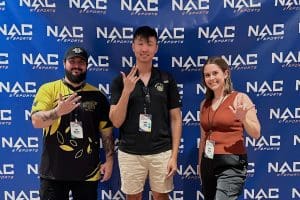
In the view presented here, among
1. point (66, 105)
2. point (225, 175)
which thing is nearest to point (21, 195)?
point (66, 105)

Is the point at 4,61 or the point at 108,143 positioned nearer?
the point at 108,143

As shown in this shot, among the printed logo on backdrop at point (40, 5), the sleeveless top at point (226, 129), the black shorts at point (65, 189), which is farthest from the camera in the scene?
the printed logo on backdrop at point (40, 5)

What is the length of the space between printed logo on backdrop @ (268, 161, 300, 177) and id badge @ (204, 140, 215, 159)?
891mm

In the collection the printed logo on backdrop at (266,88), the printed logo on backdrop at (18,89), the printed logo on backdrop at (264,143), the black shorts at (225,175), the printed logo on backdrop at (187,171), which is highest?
the printed logo on backdrop at (18,89)

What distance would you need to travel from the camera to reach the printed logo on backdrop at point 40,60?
2828 millimetres

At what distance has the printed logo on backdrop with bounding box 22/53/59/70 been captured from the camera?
283 centimetres

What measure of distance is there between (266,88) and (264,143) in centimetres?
42

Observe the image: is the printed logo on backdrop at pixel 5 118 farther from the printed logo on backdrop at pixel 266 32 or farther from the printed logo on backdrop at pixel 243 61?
the printed logo on backdrop at pixel 266 32

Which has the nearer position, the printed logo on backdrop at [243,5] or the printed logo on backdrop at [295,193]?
the printed logo on backdrop at [243,5]

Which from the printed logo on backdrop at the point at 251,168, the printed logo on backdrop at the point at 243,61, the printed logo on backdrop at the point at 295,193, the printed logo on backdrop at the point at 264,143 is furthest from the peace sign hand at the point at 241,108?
the printed logo on backdrop at the point at 295,193

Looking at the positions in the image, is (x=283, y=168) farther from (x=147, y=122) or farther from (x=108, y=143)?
(x=108, y=143)

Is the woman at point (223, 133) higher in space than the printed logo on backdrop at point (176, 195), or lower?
higher

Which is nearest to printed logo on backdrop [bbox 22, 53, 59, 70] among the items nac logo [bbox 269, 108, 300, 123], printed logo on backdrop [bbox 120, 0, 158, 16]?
printed logo on backdrop [bbox 120, 0, 158, 16]

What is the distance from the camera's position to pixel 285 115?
2893mm
